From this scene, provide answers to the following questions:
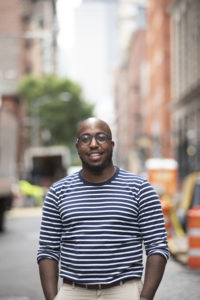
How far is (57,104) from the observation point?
75.8 m

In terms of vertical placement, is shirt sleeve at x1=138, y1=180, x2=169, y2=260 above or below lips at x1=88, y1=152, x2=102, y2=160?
below

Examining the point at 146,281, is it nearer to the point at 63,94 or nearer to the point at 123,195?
the point at 123,195

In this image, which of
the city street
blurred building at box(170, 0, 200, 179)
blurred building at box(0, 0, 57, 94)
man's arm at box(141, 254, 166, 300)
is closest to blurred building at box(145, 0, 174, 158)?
blurred building at box(170, 0, 200, 179)

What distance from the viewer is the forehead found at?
13.0 feet

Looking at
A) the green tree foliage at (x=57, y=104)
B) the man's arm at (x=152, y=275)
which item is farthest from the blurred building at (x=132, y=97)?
the man's arm at (x=152, y=275)

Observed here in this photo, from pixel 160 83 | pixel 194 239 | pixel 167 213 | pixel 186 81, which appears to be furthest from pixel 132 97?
pixel 194 239

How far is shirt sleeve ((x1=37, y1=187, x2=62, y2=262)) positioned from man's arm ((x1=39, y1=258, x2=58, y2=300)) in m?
0.03

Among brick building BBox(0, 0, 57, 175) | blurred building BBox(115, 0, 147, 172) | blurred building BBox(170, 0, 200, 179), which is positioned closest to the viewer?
blurred building BBox(170, 0, 200, 179)

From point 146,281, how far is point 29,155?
47.2m

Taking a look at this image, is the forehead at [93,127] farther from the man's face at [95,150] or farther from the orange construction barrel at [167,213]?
the orange construction barrel at [167,213]

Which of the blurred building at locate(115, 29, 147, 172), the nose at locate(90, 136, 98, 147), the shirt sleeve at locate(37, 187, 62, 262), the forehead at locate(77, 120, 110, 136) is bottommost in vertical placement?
the blurred building at locate(115, 29, 147, 172)

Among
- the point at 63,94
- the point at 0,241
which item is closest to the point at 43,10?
the point at 63,94

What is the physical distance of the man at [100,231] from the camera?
12.5 ft

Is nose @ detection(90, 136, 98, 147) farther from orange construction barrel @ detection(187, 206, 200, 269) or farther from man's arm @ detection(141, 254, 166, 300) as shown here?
→ orange construction barrel @ detection(187, 206, 200, 269)
